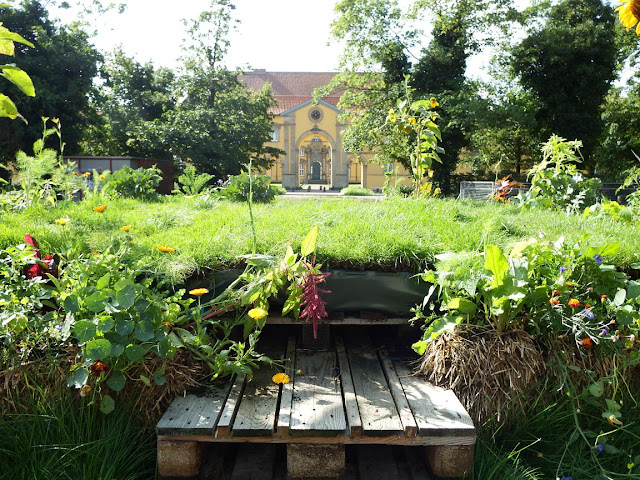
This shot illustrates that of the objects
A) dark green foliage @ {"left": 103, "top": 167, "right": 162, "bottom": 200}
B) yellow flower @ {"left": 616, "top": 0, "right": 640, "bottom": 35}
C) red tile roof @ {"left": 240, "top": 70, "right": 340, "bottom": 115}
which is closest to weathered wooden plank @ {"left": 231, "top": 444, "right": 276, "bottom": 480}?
yellow flower @ {"left": 616, "top": 0, "right": 640, "bottom": 35}

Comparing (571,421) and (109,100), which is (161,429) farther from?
(109,100)

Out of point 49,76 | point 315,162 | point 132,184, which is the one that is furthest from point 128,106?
point 315,162

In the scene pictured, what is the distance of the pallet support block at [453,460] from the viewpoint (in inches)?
73.6

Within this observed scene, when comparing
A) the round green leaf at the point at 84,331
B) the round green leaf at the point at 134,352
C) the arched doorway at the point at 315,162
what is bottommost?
the round green leaf at the point at 134,352

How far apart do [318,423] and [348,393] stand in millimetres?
303

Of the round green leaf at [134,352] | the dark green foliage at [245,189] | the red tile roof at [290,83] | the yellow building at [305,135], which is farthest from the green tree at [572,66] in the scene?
the red tile roof at [290,83]

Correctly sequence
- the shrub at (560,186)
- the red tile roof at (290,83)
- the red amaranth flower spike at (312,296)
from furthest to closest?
1. the red tile roof at (290,83)
2. the shrub at (560,186)
3. the red amaranth flower spike at (312,296)

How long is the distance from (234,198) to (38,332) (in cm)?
410

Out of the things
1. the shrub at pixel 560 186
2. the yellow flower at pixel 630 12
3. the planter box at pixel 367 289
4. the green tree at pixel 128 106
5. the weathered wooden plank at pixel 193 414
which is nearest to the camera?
the yellow flower at pixel 630 12

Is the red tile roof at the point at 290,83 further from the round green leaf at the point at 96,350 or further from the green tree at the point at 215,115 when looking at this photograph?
the round green leaf at the point at 96,350

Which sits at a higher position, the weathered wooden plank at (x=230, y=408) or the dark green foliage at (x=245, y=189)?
the dark green foliage at (x=245, y=189)

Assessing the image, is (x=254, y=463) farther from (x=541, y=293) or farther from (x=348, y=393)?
(x=541, y=293)

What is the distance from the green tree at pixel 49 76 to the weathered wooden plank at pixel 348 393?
18.4 meters

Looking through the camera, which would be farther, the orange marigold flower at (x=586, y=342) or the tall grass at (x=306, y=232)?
the tall grass at (x=306, y=232)
